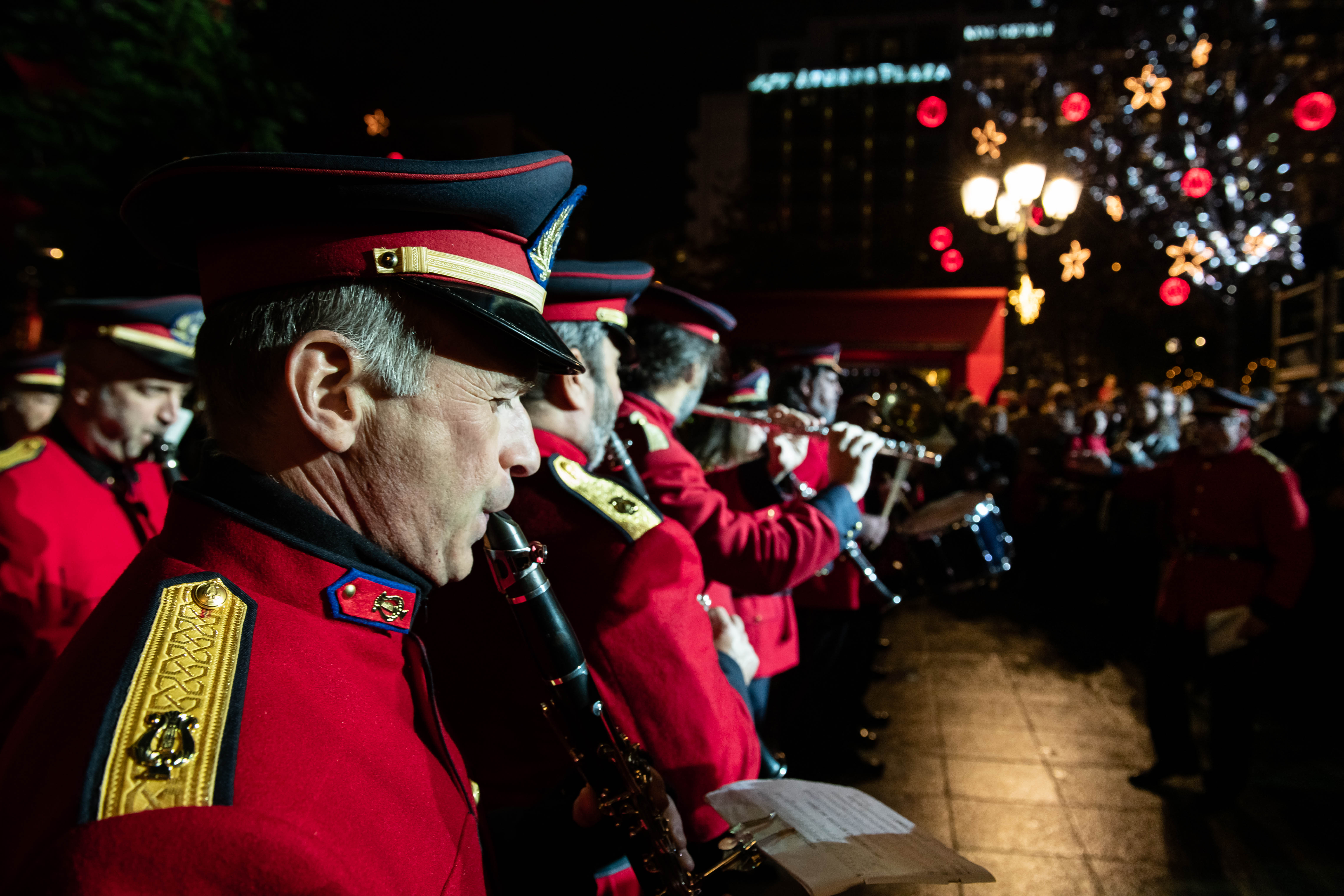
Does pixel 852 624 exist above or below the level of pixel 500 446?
below

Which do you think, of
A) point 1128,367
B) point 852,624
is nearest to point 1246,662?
point 852,624

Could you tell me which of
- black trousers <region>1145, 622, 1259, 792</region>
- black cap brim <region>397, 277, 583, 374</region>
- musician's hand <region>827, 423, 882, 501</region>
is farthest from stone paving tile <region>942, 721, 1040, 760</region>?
black cap brim <region>397, 277, 583, 374</region>

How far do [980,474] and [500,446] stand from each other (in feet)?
30.9

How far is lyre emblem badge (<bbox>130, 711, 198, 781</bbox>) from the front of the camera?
2.29 ft

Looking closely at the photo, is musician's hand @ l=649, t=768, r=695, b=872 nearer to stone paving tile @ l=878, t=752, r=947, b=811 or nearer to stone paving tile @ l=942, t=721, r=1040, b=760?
stone paving tile @ l=878, t=752, r=947, b=811

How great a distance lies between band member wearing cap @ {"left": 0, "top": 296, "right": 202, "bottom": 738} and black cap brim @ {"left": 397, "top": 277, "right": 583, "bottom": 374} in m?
1.93

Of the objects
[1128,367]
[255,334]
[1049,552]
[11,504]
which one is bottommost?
[1049,552]

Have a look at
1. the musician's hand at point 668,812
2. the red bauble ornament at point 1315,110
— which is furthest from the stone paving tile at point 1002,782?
the red bauble ornament at point 1315,110

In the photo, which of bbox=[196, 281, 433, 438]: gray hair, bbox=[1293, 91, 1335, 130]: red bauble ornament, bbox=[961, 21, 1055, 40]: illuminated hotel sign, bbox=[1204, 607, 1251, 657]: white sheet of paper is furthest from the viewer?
bbox=[961, 21, 1055, 40]: illuminated hotel sign

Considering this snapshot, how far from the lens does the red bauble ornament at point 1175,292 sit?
40.9ft

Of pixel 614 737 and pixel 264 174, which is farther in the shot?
pixel 614 737

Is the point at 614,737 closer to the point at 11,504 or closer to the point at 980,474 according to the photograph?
the point at 11,504

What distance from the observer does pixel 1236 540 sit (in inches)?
173

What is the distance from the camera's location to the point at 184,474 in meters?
3.82
